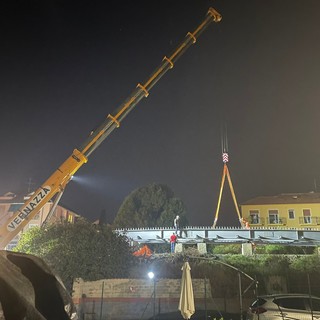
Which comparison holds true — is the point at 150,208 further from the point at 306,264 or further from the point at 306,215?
the point at 306,215

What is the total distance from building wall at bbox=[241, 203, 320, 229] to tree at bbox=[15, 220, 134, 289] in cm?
4397

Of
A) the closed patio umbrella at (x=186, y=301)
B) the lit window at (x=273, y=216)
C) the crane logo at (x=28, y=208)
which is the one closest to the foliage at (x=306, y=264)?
the closed patio umbrella at (x=186, y=301)

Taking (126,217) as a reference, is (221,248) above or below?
below

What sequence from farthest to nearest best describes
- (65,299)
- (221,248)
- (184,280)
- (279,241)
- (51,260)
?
(221,248)
(279,241)
(51,260)
(184,280)
(65,299)

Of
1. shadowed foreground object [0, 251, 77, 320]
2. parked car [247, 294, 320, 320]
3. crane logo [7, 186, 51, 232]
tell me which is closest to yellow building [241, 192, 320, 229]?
crane logo [7, 186, 51, 232]

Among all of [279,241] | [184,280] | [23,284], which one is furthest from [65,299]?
[279,241]

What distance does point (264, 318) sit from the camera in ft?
37.5

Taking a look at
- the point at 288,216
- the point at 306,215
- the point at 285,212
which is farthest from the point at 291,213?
the point at 306,215

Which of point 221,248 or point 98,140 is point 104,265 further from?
point 221,248

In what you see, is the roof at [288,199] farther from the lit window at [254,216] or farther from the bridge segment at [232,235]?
the bridge segment at [232,235]

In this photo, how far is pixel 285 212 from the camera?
60938mm

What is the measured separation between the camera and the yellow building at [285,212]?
59.6m

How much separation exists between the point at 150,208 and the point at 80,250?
30.4 metres

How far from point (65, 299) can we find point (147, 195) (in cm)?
4311
